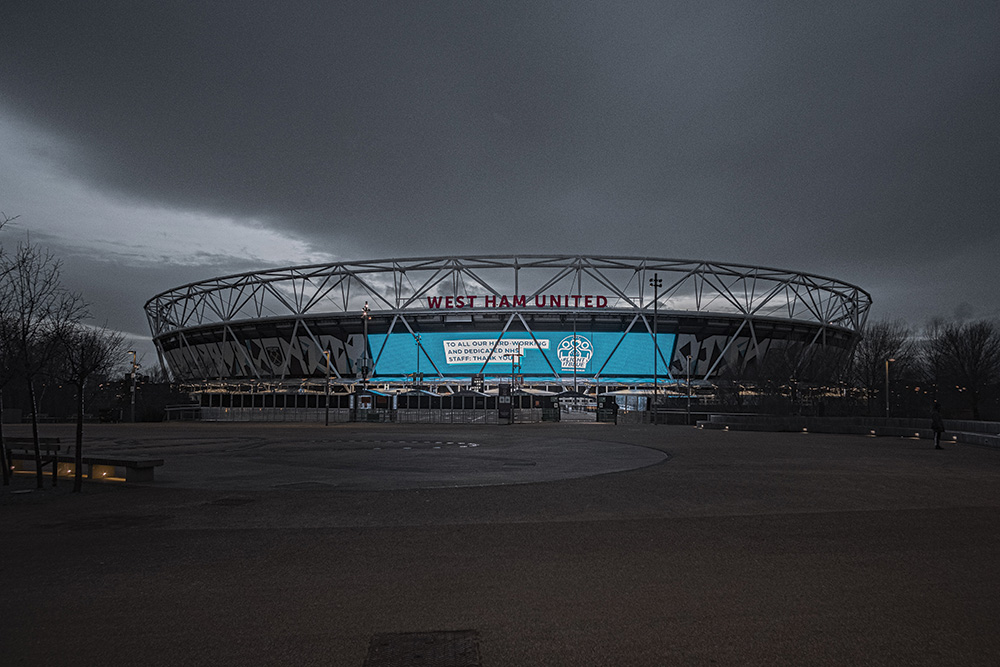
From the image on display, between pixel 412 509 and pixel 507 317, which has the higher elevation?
pixel 507 317

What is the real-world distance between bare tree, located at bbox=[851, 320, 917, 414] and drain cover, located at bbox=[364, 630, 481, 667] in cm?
5131

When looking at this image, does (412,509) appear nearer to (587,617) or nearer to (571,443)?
(587,617)

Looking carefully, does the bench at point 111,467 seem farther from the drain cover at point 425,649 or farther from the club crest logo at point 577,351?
the club crest logo at point 577,351

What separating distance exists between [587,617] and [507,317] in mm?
73668

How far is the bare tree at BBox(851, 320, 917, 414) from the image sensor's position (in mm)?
52219

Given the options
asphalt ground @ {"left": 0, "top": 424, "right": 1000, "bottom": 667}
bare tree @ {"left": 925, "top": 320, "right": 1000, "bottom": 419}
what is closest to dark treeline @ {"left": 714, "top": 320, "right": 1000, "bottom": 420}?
bare tree @ {"left": 925, "top": 320, "right": 1000, "bottom": 419}

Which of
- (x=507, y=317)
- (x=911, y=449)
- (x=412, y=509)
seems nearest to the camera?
(x=412, y=509)

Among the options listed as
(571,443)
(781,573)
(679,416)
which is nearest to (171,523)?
(781,573)

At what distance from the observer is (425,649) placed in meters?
4.82

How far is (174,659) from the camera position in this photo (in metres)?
4.68

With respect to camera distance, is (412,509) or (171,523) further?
(412,509)

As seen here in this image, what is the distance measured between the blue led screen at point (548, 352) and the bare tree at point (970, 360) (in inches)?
1243

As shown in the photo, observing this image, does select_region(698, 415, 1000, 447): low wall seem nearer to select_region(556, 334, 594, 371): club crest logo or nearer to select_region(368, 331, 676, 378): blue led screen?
select_region(556, 334, 594, 371): club crest logo

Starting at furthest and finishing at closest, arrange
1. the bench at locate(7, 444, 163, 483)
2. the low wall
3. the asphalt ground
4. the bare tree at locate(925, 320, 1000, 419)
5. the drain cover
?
the bare tree at locate(925, 320, 1000, 419), the low wall, the bench at locate(7, 444, 163, 483), the asphalt ground, the drain cover
